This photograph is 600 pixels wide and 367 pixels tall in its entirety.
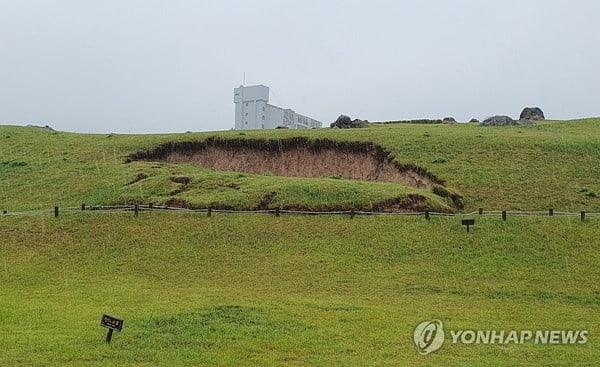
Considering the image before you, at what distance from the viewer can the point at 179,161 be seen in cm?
3381

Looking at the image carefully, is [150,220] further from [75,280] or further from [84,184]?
[84,184]

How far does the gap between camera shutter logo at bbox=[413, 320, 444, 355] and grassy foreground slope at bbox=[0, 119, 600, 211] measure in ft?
Result: 37.8

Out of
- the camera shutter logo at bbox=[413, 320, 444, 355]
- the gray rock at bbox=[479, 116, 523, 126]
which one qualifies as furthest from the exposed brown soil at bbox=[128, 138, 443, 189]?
the camera shutter logo at bbox=[413, 320, 444, 355]

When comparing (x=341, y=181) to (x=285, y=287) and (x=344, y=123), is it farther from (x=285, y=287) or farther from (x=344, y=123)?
(x=344, y=123)

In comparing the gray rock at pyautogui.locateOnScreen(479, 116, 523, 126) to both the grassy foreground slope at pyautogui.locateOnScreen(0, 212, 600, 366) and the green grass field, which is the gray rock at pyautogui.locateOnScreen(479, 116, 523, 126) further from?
the grassy foreground slope at pyautogui.locateOnScreen(0, 212, 600, 366)

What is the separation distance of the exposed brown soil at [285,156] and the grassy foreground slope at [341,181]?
0.78 metres

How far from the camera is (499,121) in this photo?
4319cm

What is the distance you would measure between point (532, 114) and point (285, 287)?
138 ft

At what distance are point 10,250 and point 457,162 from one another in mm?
20474

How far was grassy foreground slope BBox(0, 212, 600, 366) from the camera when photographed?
9.52 metres

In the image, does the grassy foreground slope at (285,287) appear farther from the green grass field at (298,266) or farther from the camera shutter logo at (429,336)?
the camera shutter logo at (429,336)

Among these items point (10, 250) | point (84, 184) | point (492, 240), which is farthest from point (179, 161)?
Result: point (492, 240)

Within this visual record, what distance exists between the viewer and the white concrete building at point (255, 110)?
194 ft

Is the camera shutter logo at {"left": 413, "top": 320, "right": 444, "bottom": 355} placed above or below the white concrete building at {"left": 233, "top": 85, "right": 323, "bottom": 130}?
below
